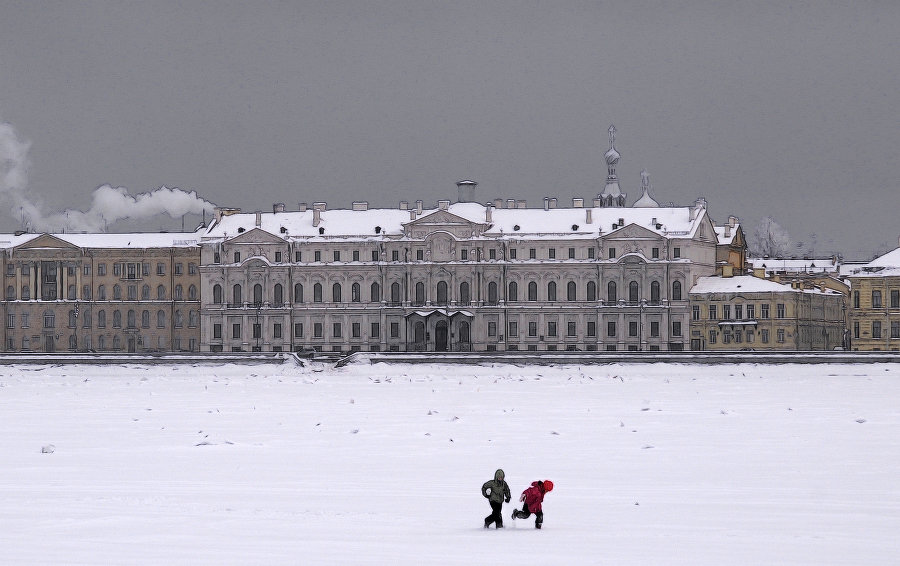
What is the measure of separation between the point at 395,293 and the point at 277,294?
7.99m

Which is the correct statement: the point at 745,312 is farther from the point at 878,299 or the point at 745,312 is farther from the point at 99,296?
the point at 99,296

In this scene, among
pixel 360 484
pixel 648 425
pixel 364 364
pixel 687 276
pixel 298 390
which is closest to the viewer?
pixel 360 484

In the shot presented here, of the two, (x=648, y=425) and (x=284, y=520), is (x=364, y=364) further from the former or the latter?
(x=284, y=520)

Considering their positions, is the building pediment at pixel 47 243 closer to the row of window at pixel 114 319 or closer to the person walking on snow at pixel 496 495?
the row of window at pixel 114 319

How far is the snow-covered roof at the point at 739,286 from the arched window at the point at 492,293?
1267cm

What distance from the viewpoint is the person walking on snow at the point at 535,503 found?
16794 mm

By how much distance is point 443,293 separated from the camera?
3804 inches

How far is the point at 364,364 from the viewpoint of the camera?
72.3m

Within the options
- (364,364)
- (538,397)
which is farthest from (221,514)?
(364,364)

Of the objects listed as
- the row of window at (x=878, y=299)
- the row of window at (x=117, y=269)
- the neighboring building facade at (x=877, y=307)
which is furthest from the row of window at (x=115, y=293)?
the neighboring building facade at (x=877, y=307)

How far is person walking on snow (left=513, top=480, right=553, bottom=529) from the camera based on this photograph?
16.8 metres

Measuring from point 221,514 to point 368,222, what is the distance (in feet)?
266

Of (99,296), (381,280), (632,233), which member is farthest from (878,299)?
(99,296)

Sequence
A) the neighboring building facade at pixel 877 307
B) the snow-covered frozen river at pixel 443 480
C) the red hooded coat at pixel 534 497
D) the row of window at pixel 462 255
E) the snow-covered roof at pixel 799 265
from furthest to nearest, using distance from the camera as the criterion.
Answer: the snow-covered roof at pixel 799 265
the row of window at pixel 462 255
the neighboring building facade at pixel 877 307
the red hooded coat at pixel 534 497
the snow-covered frozen river at pixel 443 480
